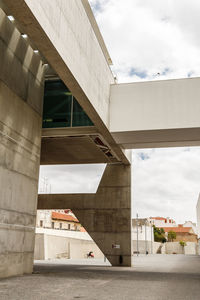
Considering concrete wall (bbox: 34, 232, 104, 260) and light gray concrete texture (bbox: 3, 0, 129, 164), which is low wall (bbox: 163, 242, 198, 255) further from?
light gray concrete texture (bbox: 3, 0, 129, 164)

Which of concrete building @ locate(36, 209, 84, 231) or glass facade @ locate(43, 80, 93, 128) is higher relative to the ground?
glass facade @ locate(43, 80, 93, 128)

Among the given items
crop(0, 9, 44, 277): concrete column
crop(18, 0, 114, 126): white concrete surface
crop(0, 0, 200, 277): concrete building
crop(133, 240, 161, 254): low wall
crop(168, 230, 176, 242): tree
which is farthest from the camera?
crop(168, 230, 176, 242): tree

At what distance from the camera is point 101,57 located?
1677 centimetres

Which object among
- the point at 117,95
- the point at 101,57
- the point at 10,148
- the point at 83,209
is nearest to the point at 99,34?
the point at 101,57

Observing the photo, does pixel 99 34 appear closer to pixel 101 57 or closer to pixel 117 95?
pixel 101 57

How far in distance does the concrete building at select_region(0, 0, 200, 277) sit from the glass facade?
54 mm

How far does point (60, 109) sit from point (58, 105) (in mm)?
251

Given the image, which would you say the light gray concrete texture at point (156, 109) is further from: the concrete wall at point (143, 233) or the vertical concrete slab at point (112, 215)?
the concrete wall at point (143, 233)

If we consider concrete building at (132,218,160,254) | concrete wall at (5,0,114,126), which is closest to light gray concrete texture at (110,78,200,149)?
concrete wall at (5,0,114,126)

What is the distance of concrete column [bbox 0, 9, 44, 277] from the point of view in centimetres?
1334

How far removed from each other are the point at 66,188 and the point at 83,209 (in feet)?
8.70

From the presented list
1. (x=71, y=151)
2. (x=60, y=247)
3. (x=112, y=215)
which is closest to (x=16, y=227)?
(x=71, y=151)

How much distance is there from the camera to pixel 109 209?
85.0 ft

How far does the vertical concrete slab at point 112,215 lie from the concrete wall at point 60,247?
13324 millimetres
